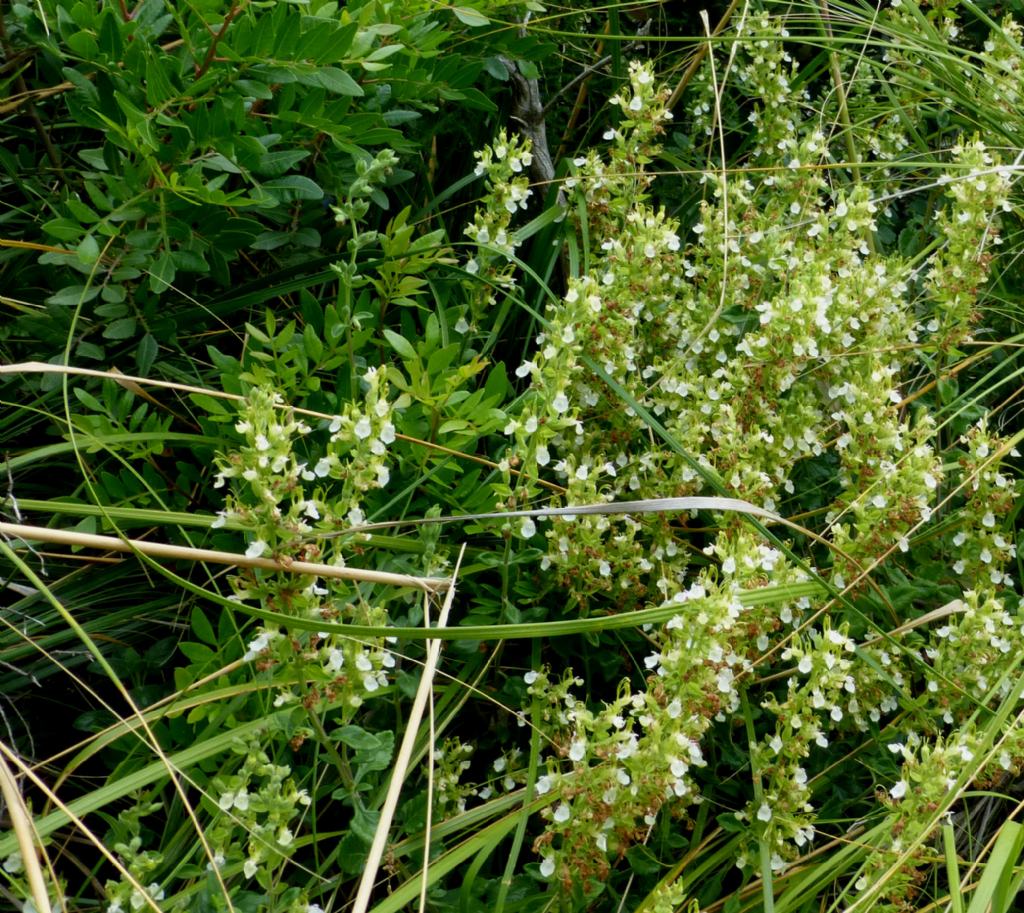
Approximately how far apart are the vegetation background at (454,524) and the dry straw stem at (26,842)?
7 centimetres

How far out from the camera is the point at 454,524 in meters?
1.76

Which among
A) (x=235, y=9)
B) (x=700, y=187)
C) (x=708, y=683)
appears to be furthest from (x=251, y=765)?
(x=700, y=187)

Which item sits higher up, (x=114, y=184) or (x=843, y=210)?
(x=843, y=210)

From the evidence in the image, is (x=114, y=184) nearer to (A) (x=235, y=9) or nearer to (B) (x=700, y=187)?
(A) (x=235, y=9)

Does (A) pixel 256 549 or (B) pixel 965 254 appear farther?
(B) pixel 965 254

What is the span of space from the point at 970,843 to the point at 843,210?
977mm

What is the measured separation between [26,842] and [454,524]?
837 millimetres

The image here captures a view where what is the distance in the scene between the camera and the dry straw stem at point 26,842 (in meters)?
0.98

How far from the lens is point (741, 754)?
65.1 inches

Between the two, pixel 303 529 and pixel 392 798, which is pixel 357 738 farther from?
pixel 303 529

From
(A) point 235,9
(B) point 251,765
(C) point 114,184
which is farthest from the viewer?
(C) point 114,184

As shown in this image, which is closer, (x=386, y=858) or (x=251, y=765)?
(x=251, y=765)

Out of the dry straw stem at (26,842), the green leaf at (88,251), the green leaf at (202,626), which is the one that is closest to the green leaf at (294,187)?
the green leaf at (88,251)

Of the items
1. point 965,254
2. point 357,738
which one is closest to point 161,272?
point 357,738
